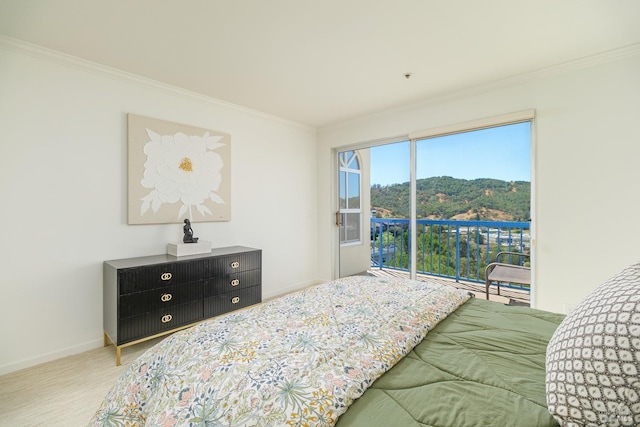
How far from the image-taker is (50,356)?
231 cm

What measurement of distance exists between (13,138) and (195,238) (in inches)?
60.1

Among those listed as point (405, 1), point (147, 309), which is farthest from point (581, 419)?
point (147, 309)

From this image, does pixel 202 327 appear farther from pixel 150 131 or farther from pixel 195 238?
pixel 150 131

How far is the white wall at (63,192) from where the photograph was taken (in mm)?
2148

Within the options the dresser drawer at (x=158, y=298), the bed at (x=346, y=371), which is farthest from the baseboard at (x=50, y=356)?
the bed at (x=346, y=371)

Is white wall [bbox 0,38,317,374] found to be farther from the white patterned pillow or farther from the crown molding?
the white patterned pillow

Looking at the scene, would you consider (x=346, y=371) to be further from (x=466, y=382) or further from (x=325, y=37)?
(x=325, y=37)

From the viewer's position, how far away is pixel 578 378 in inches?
28.0

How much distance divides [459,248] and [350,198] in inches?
66.4

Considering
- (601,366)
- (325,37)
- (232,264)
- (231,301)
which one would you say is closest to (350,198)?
(232,264)

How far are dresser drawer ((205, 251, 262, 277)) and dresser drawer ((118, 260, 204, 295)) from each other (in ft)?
0.32

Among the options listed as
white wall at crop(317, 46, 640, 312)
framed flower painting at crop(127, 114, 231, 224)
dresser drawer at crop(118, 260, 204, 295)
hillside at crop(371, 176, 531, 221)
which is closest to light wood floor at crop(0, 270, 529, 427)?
dresser drawer at crop(118, 260, 204, 295)

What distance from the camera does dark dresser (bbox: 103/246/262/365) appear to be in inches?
89.4

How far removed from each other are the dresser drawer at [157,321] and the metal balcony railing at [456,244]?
2502 millimetres
